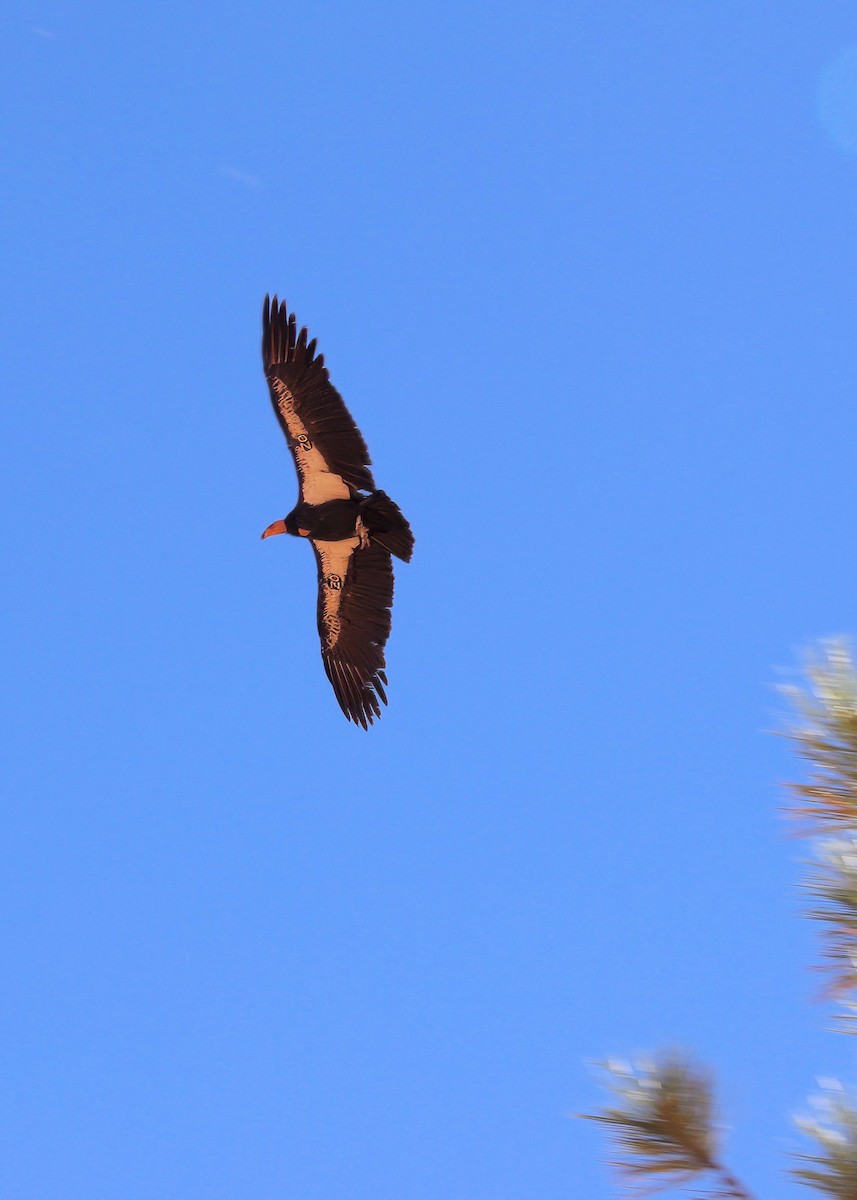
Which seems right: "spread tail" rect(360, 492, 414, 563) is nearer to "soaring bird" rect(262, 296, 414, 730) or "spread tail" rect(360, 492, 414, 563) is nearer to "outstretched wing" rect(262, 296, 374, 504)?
"soaring bird" rect(262, 296, 414, 730)

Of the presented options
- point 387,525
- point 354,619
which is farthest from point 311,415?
point 354,619

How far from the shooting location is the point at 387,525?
37.1ft

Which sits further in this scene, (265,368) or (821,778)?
(265,368)

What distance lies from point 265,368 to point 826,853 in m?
9.06

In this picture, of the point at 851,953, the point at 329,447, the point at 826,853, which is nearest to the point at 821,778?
the point at 826,853

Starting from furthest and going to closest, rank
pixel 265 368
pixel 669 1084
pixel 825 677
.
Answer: pixel 265 368
pixel 825 677
pixel 669 1084

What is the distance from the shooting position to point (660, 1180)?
3.49 meters

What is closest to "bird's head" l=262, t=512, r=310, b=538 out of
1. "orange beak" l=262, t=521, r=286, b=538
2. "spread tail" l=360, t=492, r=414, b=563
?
"orange beak" l=262, t=521, r=286, b=538

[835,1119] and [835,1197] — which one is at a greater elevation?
[835,1119]

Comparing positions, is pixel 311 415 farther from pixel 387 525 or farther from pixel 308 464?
pixel 387 525

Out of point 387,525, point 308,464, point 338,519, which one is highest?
point 308,464

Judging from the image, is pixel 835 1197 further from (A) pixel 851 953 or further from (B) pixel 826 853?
(B) pixel 826 853

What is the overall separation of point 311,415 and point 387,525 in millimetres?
1444

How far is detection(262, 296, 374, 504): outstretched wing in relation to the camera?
11625 millimetres
